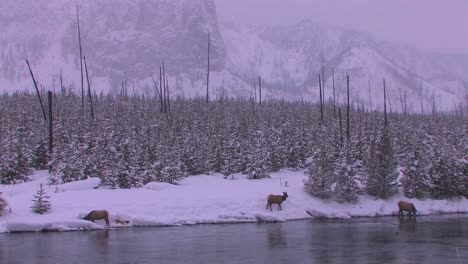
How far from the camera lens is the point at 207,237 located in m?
32.9

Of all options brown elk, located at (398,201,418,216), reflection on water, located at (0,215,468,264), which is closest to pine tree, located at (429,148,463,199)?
brown elk, located at (398,201,418,216)

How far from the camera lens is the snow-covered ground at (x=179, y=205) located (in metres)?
38.3

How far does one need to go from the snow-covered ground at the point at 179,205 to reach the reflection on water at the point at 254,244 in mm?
2178

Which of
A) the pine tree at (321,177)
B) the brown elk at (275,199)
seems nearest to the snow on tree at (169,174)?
the brown elk at (275,199)

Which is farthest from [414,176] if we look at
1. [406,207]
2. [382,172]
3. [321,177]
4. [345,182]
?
[321,177]

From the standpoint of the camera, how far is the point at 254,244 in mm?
30094

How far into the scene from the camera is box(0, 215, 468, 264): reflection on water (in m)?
25.7

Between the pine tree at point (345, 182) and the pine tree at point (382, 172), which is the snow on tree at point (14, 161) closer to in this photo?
the pine tree at point (345, 182)

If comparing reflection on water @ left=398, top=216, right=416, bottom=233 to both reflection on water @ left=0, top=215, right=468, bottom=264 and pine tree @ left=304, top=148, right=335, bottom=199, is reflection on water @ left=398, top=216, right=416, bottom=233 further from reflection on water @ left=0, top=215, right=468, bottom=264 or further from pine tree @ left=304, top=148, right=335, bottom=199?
pine tree @ left=304, top=148, right=335, bottom=199

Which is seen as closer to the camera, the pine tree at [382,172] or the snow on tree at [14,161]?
the pine tree at [382,172]

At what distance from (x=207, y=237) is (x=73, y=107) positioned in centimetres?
5543

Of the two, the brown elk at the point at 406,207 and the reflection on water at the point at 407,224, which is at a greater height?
the brown elk at the point at 406,207

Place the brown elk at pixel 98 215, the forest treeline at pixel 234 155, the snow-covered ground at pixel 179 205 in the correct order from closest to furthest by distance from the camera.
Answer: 1. the brown elk at pixel 98 215
2. the snow-covered ground at pixel 179 205
3. the forest treeline at pixel 234 155

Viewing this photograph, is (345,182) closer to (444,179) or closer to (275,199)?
(275,199)
